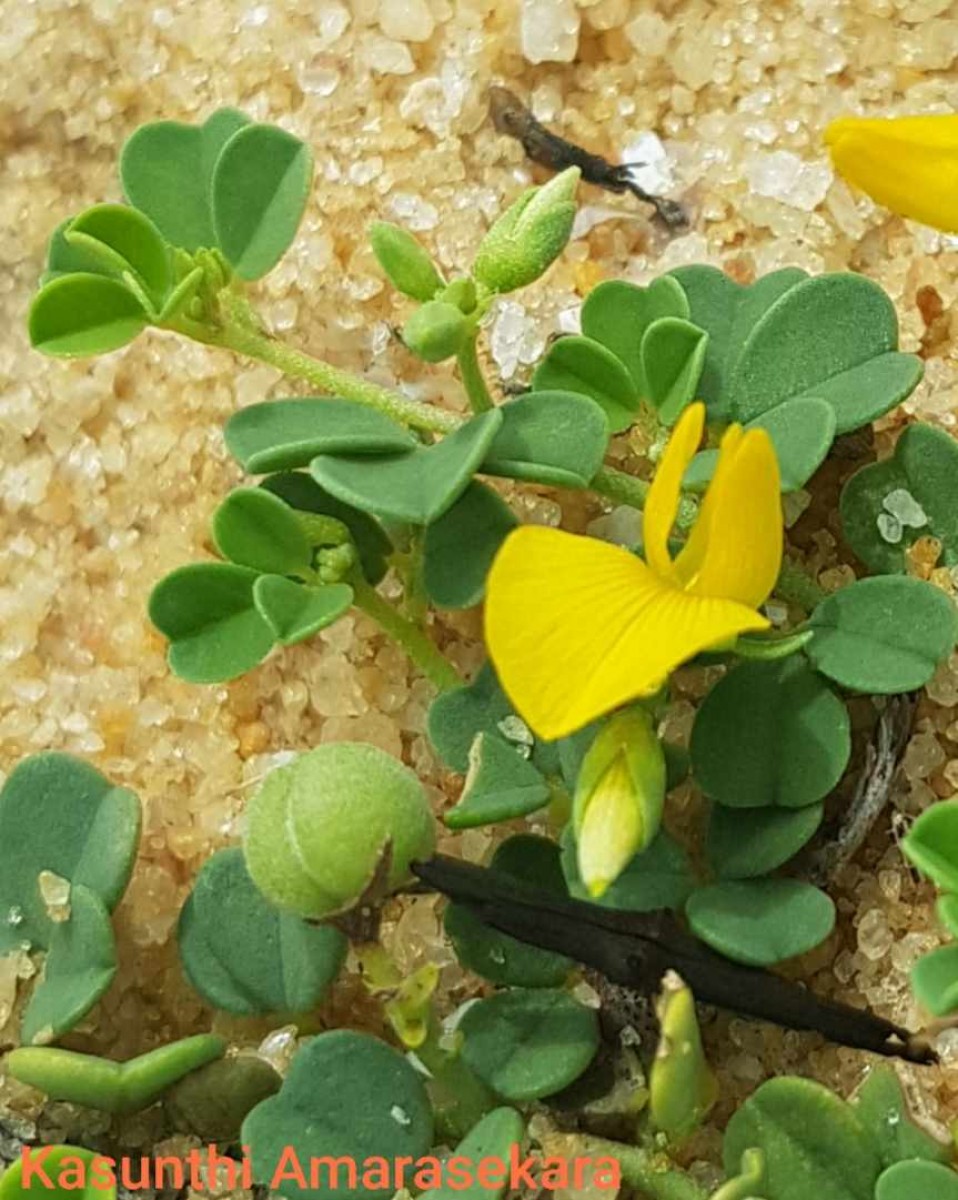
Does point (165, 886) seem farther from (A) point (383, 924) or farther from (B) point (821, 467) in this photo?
(B) point (821, 467)

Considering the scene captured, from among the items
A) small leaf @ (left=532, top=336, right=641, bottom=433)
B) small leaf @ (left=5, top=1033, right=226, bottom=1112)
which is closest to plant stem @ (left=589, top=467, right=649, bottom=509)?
small leaf @ (left=532, top=336, right=641, bottom=433)

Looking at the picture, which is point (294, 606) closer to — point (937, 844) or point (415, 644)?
point (415, 644)

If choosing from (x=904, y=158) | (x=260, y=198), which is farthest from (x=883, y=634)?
(x=260, y=198)

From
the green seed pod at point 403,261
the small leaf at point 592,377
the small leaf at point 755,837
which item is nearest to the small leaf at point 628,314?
the small leaf at point 592,377

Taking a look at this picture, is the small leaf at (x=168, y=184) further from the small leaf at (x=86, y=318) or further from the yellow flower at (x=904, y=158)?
the yellow flower at (x=904, y=158)

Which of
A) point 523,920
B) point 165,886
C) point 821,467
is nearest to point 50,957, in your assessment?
point 165,886

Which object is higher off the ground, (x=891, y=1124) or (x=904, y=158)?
(x=904, y=158)

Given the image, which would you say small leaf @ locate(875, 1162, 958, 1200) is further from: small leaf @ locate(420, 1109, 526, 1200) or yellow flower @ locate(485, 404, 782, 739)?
yellow flower @ locate(485, 404, 782, 739)
